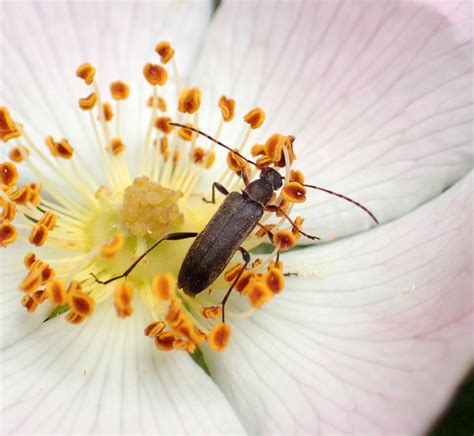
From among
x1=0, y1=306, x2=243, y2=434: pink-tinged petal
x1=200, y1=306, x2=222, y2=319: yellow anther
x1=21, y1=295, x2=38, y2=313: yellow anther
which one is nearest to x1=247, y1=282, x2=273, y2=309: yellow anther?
x1=200, y1=306, x2=222, y2=319: yellow anther

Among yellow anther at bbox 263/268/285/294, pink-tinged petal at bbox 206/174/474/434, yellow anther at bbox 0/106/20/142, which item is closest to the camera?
pink-tinged petal at bbox 206/174/474/434

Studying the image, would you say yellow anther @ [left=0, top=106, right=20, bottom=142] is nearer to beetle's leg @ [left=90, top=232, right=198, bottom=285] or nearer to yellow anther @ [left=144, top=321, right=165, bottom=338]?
beetle's leg @ [left=90, top=232, right=198, bottom=285]

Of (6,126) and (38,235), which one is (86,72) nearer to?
(6,126)

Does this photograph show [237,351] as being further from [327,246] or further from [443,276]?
[443,276]

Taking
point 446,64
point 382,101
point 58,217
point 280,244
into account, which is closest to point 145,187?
point 58,217

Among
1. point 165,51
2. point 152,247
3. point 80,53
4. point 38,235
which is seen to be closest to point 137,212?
point 152,247

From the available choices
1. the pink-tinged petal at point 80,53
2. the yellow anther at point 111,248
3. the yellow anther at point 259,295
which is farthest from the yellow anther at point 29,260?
the yellow anther at point 259,295
